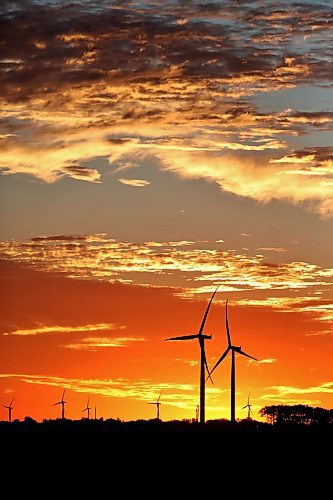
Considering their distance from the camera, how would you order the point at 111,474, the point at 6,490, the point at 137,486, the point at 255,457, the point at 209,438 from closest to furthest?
1. the point at 6,490
2. the point at 137,486
3. the point at 111,474
4. the point at 255,457
5. the point at 209,438

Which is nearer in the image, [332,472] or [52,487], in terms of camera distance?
[52,487]

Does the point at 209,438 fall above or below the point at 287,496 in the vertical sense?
above

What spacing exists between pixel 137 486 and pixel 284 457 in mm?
36135

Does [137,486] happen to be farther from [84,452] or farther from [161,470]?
[84,452]

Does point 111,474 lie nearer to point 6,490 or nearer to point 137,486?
point 137,486

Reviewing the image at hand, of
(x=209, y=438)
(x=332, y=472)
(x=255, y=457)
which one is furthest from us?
(x=209, y=438)

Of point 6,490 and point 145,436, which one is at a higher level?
point 145,436

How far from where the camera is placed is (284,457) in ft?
470

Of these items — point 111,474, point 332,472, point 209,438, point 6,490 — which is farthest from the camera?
point 209,438

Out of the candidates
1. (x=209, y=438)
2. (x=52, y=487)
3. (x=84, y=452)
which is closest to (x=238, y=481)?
(x=52, y=487)

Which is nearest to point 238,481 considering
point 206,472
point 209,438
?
point 206,472

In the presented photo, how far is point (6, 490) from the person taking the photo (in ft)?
341

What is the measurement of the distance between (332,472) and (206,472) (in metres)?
13.5

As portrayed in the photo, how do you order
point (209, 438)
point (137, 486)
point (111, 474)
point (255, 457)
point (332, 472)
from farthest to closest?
point (209, 438)
point (255, 457)
point (332, 472)
point (111, 474)
point (137, 486)
